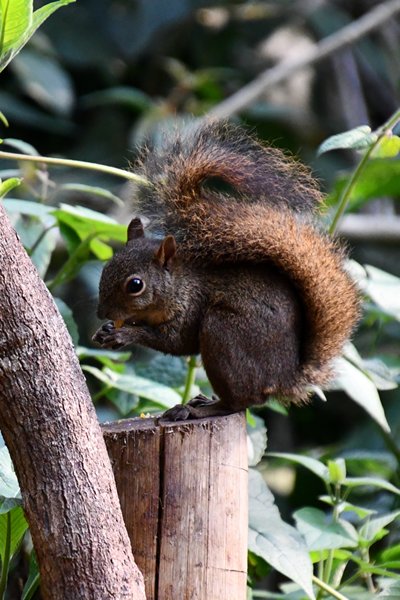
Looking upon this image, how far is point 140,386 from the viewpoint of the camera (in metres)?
2.00

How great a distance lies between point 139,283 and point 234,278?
0.17 meters

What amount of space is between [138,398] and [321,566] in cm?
48

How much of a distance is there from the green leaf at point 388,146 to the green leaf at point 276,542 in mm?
632

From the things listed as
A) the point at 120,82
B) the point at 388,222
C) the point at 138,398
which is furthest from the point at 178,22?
the point at 138,398

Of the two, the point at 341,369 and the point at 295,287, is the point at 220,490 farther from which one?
the point at 341,369

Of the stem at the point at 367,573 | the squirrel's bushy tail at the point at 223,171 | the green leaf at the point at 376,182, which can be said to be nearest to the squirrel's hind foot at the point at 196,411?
the squirrel's bushy tail at the point at 223,171

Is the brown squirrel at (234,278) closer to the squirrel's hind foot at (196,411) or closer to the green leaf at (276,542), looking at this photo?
the squirrel's hind foot at (196,411)

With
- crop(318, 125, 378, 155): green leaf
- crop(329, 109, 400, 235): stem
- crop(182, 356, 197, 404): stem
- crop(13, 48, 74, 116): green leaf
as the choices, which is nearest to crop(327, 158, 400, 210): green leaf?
crop(329, 109, 400, 235): stem

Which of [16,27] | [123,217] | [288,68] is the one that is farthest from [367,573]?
[288,68]

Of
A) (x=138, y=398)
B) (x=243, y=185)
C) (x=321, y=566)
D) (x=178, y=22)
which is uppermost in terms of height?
(x=178, y=22)

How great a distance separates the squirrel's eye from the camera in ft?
6.09

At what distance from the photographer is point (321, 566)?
197 centimetres

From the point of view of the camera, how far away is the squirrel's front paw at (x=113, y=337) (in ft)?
5.87

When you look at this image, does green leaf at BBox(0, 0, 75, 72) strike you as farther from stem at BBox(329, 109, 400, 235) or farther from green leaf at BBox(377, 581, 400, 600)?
green leaf at BBox(377, 581, 400, 600)
